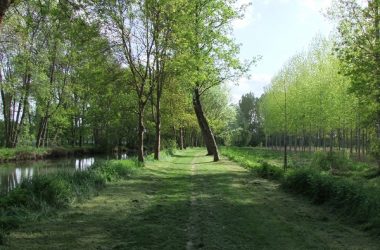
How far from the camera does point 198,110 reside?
37.8m

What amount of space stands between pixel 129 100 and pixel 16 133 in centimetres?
1963

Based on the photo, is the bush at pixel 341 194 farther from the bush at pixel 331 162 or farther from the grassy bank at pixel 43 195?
the bush at pixel 331 162

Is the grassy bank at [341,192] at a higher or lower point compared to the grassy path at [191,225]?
higher

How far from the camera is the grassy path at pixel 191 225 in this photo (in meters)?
8.27

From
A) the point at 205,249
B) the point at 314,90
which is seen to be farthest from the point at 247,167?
the point at 314,90

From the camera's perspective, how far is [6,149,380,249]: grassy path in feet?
27.1

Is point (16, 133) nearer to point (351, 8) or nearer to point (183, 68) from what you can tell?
point (183, 68)

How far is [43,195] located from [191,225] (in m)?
4.55

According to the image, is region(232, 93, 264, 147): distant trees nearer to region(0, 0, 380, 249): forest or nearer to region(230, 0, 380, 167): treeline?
region(230, 0, 380, 167): treeline

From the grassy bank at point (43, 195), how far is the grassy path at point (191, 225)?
386 millimetres

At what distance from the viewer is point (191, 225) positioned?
32.4ft

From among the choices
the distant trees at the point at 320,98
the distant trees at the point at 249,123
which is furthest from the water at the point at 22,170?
the distant trees at the point at 249,123

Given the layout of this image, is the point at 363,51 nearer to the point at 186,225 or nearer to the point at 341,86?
the point at 186,225

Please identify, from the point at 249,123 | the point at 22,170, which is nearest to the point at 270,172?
the point at 22,170
